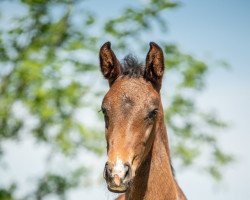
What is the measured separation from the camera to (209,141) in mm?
21766

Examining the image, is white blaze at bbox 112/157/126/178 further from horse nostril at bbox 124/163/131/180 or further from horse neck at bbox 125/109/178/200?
horse neck at bbox 125/109/178/200

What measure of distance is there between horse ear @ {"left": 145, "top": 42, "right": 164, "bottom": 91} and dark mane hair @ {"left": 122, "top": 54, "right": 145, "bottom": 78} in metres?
0.08

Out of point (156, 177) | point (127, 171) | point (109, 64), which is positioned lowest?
point (156, 177)

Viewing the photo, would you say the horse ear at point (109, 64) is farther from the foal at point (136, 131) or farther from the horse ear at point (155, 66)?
the horse ear at point (155, 66)

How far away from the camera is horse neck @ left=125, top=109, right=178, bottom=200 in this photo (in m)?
5.10

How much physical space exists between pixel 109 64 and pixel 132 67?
30 cm

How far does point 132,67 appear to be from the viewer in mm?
5523

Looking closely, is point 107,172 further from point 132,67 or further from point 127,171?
point 132,67

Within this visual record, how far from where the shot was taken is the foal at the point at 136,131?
455cm

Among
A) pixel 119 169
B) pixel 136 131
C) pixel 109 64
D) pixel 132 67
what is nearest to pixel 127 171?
pixel 119 169

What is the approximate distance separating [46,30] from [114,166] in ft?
45.3

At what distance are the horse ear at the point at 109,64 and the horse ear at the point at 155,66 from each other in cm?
36

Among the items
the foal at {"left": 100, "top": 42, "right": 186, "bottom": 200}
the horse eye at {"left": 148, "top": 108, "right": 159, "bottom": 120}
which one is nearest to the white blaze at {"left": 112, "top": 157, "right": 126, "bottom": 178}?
the foal at {"left": 100, "top": 42, "right": 186, "bottom": 200}

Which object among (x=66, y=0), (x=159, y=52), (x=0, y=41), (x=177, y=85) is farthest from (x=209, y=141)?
(x=159, y=52)
